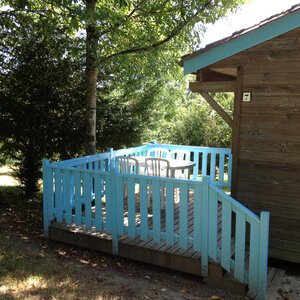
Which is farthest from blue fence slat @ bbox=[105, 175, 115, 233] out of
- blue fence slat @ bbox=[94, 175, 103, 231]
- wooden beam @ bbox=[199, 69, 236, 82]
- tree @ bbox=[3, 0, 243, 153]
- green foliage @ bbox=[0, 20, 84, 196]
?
green foliage @ bbox=[0, 20, 84, 196]

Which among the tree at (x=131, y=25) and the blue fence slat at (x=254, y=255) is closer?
the blue fence slat at (x=254, y=255)

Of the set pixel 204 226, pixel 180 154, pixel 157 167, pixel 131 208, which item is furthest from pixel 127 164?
pixel 204 226

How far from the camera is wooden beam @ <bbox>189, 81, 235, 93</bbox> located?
503 cm

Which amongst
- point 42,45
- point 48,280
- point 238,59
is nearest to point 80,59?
point 42,45

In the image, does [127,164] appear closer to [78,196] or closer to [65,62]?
[78,196]

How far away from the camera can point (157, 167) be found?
6.04 metres

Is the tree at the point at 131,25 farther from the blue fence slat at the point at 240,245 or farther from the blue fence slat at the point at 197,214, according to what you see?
the blue fence slat at the point at 240,245

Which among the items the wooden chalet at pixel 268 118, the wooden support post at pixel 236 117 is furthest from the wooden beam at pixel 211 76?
the wooden support post at pixel 236 117

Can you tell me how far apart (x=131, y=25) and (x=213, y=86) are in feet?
10.6

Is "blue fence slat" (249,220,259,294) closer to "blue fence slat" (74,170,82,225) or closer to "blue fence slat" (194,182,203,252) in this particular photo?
"blue fence slat" (194,182,203,252)

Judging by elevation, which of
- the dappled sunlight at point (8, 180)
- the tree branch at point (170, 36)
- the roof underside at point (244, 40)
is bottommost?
the dappled sunlight at point (8, 180)

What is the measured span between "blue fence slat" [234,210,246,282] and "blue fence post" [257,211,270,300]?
0.66 feet

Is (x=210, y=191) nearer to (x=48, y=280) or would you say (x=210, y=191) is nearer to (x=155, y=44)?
(x=48, y=280)

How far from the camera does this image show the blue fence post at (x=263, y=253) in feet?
12.2
